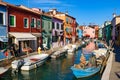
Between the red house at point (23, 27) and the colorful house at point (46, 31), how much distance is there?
77.3 inches

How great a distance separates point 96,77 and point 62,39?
110 feet

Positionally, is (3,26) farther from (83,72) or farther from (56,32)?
(56,32)

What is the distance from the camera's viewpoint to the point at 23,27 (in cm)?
3164

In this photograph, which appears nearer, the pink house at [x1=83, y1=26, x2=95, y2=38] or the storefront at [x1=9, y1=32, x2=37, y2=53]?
the storefront at [x1=9, y1=32, x2=37, y2=53]

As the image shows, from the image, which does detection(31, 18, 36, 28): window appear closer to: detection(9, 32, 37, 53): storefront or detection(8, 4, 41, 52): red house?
detection(8, 4, 41, 52): red house

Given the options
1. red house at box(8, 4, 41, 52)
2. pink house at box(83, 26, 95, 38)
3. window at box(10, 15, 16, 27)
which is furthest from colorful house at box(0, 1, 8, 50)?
pink house at box(83, 26, 95, 38)

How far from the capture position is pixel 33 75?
21.5m

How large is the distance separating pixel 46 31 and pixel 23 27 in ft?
32.2

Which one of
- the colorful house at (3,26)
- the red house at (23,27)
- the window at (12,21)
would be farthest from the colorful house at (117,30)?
the colorful house at (3,26)

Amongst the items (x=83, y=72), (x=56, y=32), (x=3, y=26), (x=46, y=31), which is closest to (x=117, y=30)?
(x=56, y=32)

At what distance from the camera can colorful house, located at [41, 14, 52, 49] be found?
130 ft

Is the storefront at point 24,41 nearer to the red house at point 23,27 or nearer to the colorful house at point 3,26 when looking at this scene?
the red house at point 23,27

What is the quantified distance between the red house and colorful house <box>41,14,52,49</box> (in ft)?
6.44

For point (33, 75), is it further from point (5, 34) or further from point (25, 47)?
point (25, 47)
